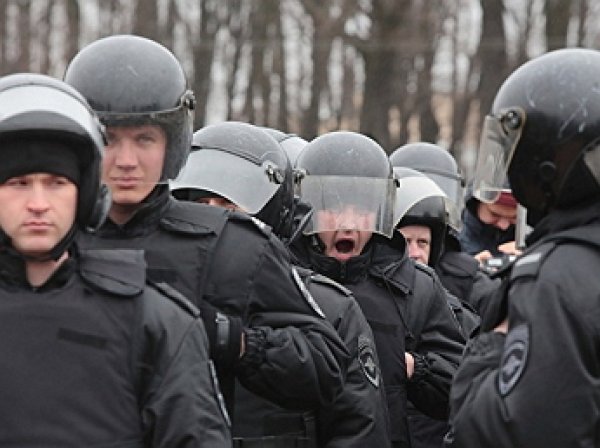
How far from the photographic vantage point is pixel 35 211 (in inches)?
185

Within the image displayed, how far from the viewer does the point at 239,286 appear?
550 cm

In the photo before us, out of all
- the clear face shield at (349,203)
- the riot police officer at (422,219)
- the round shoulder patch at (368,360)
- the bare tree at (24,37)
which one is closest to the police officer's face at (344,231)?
the clear face shield at (349,203)

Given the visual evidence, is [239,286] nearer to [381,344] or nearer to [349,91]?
[381,344]

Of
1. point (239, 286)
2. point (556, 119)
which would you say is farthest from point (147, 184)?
point (556, 119)

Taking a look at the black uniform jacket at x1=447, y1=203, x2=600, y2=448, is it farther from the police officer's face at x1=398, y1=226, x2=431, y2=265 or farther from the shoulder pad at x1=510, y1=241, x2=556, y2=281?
the police officer's face at x1=398, y1=226, x2=431, y2=265

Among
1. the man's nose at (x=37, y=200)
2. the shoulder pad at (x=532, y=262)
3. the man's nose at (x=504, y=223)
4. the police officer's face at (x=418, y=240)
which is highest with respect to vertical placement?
the man's nose at (x=37, y=200)

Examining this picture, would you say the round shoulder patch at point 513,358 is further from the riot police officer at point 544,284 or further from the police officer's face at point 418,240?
the police officer's face at point 418,240

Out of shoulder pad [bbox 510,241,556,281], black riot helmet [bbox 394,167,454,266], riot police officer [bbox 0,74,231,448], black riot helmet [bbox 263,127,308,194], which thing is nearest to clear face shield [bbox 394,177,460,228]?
black riot helmet [bbox 394,167,454,266]

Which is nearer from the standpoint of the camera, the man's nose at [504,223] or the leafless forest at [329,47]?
the man's nose at [504,223]

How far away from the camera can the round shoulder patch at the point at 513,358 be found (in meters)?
4.58

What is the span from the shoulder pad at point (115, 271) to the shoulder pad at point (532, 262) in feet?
3.20

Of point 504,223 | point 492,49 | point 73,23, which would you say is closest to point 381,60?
point 492,49

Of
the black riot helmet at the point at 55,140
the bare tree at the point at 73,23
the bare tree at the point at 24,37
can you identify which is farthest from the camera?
the bare tree at the point at 24,37

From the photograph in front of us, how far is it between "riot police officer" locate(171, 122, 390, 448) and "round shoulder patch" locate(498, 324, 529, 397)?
1.48 metres
